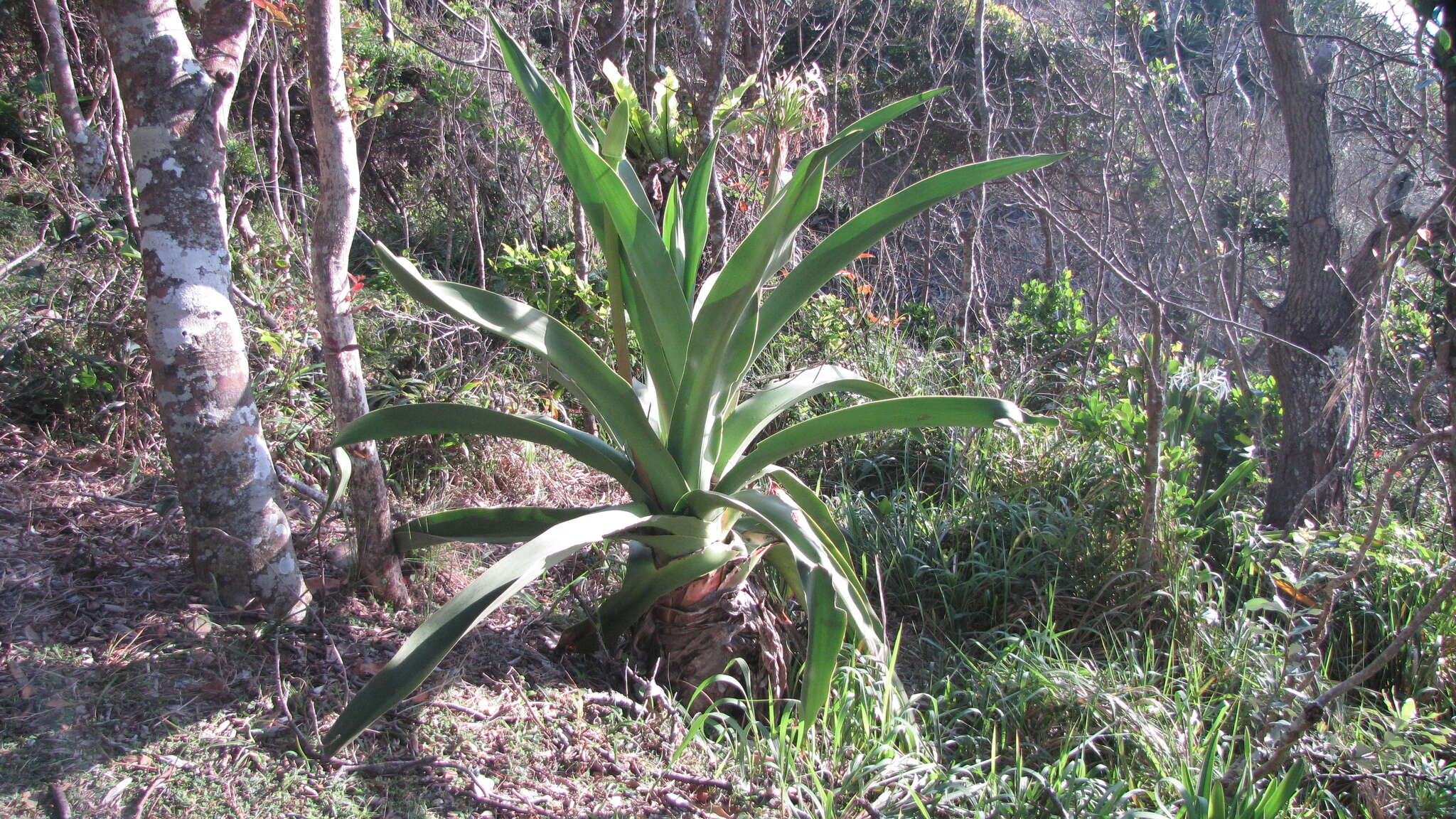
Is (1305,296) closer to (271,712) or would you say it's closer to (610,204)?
(610,204)

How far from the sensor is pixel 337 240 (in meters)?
1.99

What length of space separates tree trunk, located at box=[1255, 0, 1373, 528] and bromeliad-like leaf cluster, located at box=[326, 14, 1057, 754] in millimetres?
2372

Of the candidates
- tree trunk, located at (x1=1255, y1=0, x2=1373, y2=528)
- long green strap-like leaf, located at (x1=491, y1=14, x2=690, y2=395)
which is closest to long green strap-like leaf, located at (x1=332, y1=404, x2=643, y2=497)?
long green strap-like leaf, located at (x1=491, y1=14, x2=690, y2=395)

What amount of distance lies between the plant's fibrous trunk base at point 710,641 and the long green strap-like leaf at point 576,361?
0.26m

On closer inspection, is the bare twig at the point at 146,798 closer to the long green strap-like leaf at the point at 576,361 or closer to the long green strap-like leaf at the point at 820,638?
the long green strap-like leaf at the point at 576,361

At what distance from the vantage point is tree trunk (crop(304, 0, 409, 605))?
6.36ft

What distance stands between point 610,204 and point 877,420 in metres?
0.80

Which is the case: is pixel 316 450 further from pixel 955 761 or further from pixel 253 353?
pixel 955 761

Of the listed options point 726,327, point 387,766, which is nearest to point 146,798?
point 387,766

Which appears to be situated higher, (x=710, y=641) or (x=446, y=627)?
(x=446, y=627)

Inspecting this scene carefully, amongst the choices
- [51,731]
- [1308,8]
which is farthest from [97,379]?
[1308,8]

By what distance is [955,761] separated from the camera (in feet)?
6.41

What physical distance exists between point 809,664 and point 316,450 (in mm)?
2213

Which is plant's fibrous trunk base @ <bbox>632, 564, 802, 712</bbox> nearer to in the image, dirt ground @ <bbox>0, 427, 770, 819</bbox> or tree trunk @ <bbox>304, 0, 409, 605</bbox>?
dirt ground @ <bbox>0, 427, 770, 819</bbox>
